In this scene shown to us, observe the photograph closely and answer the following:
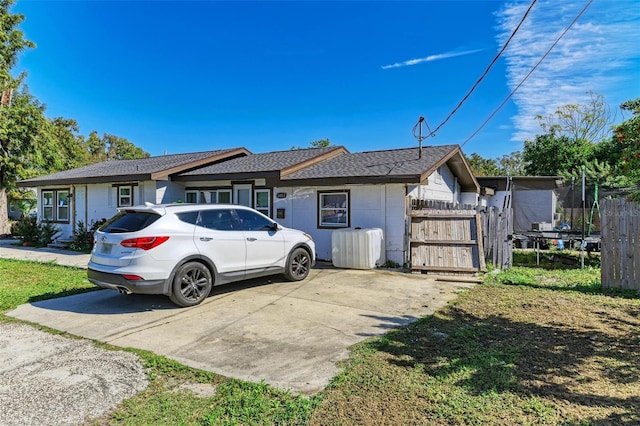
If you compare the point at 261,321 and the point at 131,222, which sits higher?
the point at 131,222

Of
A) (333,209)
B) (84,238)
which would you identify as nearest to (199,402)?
(333,209)

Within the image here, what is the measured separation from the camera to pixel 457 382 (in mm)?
3475

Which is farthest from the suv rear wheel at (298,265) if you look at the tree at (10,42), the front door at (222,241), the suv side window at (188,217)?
the tree at (10,42)

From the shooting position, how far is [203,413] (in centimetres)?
301

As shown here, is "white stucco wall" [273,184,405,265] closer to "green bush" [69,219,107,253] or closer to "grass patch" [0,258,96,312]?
"grass patch" [0,258,96,312]

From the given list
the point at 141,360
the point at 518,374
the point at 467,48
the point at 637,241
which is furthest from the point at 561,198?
the point at 141,360

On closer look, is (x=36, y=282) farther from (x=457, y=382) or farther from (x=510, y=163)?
(x=510, y=163)

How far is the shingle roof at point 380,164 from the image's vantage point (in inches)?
407

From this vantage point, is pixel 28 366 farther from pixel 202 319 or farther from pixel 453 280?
pixel 453 280

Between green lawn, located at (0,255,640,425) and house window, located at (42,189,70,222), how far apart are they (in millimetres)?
12782

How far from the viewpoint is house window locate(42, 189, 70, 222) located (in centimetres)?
1657

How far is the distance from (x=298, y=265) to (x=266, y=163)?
6.56 meters

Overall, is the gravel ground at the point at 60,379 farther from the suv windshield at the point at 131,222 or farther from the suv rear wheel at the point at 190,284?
the suv windshield at the point at 131,222

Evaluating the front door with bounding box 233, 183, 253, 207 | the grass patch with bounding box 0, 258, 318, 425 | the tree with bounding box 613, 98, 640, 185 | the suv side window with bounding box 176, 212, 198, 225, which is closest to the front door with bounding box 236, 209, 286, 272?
the suv side window with bounding box 176, 212, 198, 225
